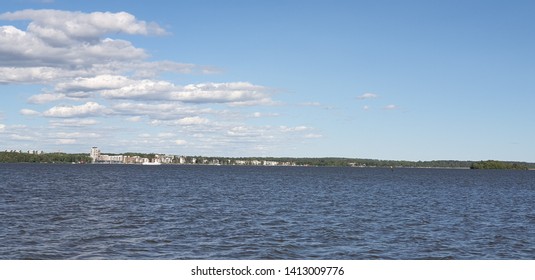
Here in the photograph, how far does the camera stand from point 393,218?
174 ft

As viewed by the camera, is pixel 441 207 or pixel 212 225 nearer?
pixel 212 225

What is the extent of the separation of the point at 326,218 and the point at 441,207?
72.2 feet

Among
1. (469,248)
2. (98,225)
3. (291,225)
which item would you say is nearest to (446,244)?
(469,248)

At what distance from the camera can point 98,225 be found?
43719mm
